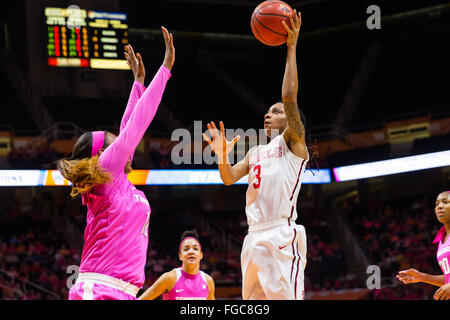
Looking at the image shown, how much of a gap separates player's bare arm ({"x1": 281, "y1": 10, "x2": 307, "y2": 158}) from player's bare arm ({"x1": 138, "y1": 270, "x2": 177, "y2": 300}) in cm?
244

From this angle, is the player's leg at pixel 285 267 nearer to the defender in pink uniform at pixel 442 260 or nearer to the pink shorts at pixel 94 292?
the pink shorts at pixel 94 292

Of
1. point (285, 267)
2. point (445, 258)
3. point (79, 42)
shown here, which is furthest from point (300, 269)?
point (79, 42)

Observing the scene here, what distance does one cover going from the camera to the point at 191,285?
582cm

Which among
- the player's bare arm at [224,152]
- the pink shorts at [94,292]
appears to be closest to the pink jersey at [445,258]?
the player's bare arm at [224,152]

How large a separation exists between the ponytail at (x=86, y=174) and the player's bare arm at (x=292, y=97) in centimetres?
132

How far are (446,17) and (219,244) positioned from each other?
10760mm

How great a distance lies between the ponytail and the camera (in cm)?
251

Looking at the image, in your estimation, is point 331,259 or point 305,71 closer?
point 331,259

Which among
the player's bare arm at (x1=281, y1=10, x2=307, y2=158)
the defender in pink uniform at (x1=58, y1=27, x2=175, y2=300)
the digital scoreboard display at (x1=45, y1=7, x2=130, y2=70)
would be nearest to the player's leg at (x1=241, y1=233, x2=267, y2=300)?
the player's bare arm at (x1=281, y1=10, x2=307, y2=158)

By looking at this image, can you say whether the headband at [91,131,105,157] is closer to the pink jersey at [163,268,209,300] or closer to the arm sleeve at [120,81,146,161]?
the arm sleeve at [120,81,146,161]

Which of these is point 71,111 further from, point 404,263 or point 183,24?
point 404,263

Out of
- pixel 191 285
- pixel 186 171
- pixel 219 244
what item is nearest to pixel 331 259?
pixel 219 244

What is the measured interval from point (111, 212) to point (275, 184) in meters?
1.30

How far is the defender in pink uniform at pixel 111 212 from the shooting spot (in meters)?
2.52
